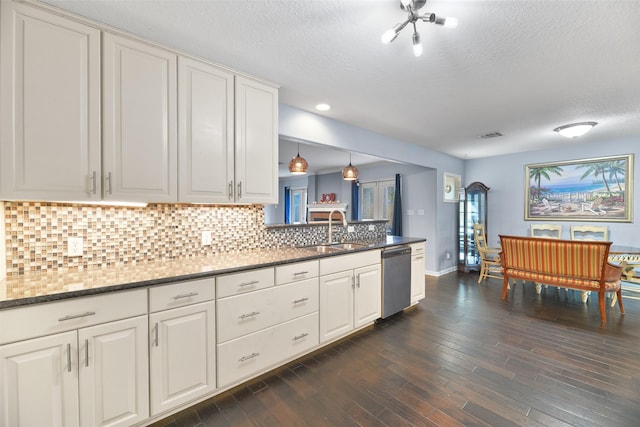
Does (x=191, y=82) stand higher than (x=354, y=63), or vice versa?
(x=354, y=63)

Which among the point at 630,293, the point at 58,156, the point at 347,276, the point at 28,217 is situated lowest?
the point at 630,293

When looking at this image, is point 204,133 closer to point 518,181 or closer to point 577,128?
point 577,128

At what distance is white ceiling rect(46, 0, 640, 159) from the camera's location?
62.6 inches

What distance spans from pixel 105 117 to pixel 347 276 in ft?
7.33

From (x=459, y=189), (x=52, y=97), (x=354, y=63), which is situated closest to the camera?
(x=52, y=97)

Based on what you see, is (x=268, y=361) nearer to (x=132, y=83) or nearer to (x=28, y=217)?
(x=28, y=217)

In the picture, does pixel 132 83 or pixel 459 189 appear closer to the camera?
pixel 132 83

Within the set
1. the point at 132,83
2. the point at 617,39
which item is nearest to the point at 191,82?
the point at 132,83

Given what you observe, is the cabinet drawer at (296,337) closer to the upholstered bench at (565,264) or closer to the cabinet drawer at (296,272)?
the cabinet drawer at (296,272)

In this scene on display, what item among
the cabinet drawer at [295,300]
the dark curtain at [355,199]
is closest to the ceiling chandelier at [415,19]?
the cabinet drawer at [295,300]

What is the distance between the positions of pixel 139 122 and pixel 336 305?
2.14 metres

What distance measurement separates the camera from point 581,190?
16.0ft

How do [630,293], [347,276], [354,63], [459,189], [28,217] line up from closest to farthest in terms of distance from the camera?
[28,217] → [354,63] → [347,276] → [630,293] → [459,189]

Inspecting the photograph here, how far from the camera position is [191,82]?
Result: 2.02 metres
